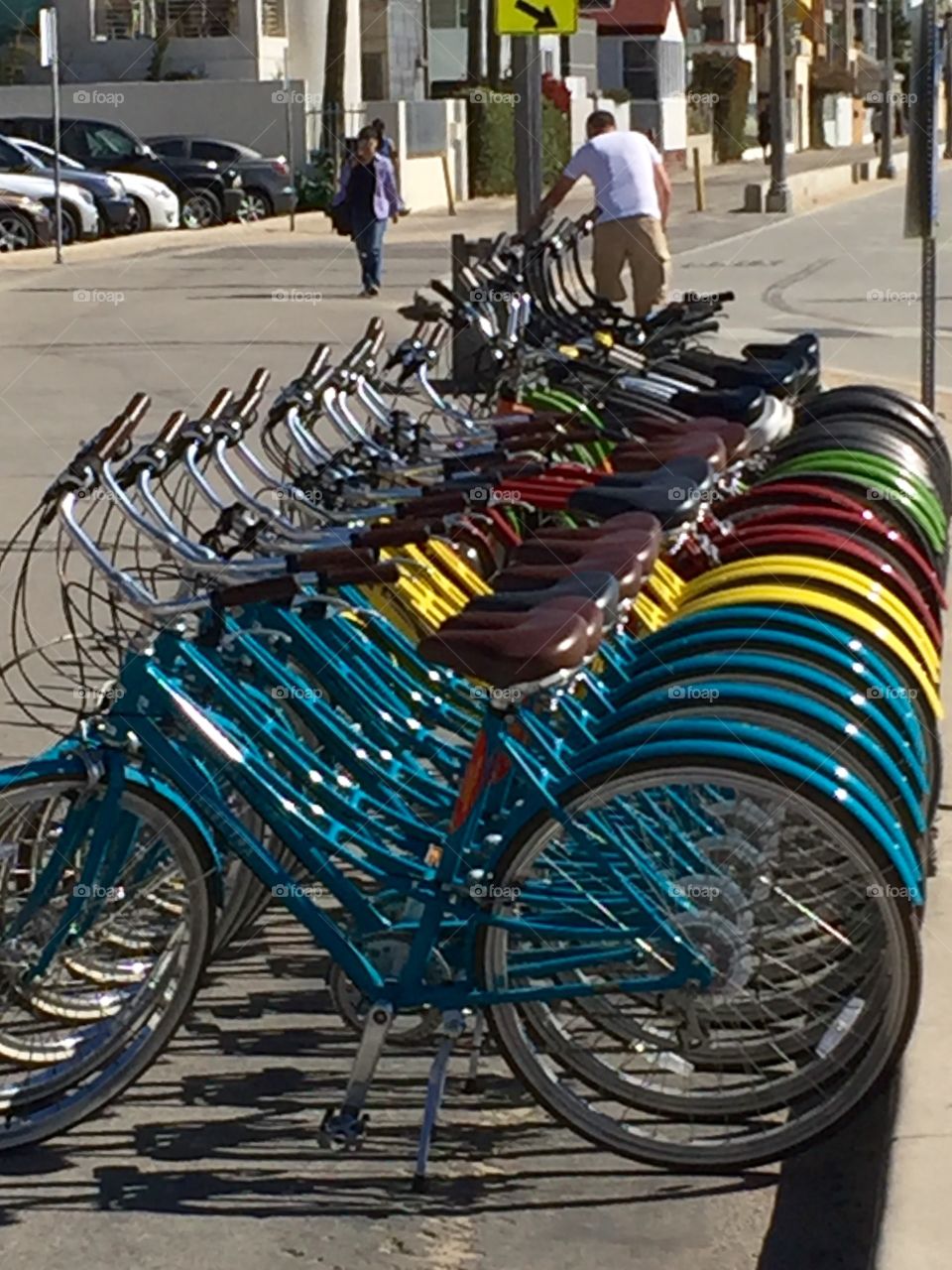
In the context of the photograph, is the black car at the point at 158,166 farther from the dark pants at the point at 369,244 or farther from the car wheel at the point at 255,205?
the dark pants at the point at 369,244

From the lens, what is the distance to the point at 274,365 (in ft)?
57.9

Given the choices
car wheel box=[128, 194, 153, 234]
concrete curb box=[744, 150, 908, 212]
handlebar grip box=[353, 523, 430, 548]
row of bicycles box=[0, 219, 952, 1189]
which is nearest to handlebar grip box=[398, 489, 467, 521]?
row of bicycles box=[0, 219, 952, 1189]

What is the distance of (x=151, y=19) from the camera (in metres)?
54.0

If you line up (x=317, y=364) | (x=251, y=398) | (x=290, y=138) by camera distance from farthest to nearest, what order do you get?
(x=290, y=138), (x=317, y=364), (x=251, y=398)

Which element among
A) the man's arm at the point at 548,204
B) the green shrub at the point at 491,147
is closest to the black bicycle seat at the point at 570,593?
the man's arm at the point at 548,204

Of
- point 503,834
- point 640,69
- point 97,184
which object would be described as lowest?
point 503,834

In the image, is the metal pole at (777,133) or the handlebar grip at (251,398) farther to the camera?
the metal pole at (777,133)

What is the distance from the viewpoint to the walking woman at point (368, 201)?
82.8 ft

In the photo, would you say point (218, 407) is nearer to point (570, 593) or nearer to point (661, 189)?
point (570, 593)

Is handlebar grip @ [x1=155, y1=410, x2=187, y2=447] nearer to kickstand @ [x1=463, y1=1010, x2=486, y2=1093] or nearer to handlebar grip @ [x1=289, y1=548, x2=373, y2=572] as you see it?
handlebar grip @ [x1=289, y1=548, x2=373, y2=572]

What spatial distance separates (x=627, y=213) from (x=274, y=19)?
132 ft

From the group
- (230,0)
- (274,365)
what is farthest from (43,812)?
(230,0)

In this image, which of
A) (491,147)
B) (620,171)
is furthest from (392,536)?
(491,147)

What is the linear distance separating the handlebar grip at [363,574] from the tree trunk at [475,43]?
54805 millimetres
